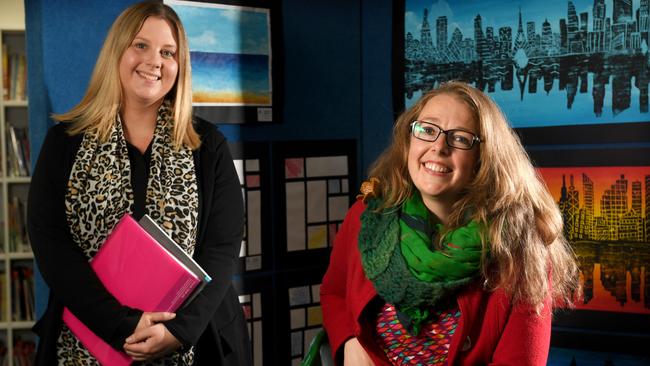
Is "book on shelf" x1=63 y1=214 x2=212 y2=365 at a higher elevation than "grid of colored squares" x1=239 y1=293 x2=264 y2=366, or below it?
higher

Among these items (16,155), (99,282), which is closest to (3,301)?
(16,155)

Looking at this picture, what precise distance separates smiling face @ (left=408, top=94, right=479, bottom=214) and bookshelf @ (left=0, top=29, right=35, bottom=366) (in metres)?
3.69

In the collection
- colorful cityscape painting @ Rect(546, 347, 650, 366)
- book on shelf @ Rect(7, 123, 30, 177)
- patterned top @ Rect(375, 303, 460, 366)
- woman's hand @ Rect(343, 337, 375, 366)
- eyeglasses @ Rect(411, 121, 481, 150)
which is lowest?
colorful cityscape painting @ Rect(546, 347, 650, 366)

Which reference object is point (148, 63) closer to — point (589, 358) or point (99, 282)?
point (99, 282)

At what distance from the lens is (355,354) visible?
1829 mm

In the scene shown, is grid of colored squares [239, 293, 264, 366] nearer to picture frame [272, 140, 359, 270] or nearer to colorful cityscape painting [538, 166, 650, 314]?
picture frame [272, 140, 359, 270]

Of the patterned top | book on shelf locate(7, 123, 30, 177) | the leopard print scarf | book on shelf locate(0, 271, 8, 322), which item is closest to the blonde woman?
the leopard print scarf

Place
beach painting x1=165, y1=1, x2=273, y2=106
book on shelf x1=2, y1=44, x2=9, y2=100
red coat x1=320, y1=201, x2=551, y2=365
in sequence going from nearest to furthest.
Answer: red coat x1=320, y1=201, x2=551, y2=365, beach painting x1=165, y1=1, x2=273, y2=106, book on shelf x1=2, y1=44, x2=9, y2=100

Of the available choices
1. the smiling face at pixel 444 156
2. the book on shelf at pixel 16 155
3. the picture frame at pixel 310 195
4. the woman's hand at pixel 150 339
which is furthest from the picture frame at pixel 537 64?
the book on shelf at pixel 16 155

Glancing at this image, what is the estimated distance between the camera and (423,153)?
1.77m

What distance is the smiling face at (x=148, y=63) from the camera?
78.1 inches

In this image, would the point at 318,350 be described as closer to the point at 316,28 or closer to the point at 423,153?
the point at 423,153

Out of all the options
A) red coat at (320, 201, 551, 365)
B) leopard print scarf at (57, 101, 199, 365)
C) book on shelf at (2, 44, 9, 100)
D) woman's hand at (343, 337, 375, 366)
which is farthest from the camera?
book on shelf at (2, 44, 9, 100)

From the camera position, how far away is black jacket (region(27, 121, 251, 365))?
1867mm
